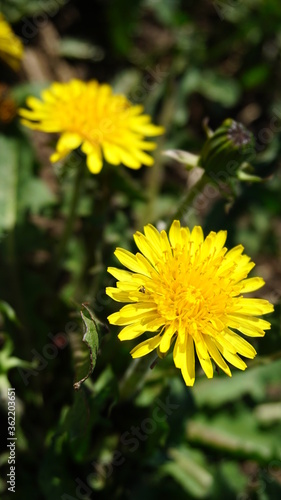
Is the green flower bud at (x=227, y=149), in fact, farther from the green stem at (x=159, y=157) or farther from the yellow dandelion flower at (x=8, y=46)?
the yellow dandelion flower at (x=8, y=46)

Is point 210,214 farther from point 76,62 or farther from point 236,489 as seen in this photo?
point 76,62

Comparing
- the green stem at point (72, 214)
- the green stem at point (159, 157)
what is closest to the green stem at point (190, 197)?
the green stem at point (72, 214)

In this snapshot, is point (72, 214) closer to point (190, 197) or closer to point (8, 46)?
point (190, 197)

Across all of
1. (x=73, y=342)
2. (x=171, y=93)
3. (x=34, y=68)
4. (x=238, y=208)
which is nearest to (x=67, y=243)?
(x=73, y=342)

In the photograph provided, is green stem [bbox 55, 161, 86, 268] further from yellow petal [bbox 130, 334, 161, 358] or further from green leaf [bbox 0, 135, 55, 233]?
yellow petal [bbox 130, 334, 161, 358]

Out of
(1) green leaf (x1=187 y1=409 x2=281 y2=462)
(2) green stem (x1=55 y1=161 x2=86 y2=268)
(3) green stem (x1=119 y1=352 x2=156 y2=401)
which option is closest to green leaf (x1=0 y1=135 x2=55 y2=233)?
(2) green stem (x1=55 y1=161 x2=86 y2=268)

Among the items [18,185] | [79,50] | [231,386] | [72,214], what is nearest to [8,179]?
[18,185]
